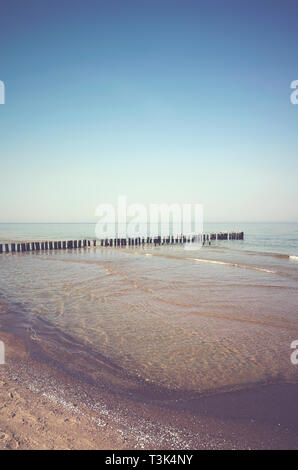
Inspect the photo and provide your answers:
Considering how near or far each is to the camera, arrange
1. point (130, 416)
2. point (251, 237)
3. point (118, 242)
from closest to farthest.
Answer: point (130, 416) < point (118, 242) < point (251, 237)

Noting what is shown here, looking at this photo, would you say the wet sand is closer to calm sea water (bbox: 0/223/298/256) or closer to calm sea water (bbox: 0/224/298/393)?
calm sea water (bbox: 0/224/298/393)

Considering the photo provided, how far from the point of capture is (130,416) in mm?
4508

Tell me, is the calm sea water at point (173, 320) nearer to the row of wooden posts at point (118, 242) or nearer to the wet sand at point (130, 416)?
the wet sand at point (130, 416)

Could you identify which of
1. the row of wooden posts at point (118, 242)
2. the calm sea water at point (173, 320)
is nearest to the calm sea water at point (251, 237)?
the row of wooden posts at point (118, 242)

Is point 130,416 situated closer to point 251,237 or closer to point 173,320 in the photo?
point 173,320

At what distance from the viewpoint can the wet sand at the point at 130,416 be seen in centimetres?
392

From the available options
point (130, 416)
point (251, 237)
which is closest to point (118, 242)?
point (251, 237)

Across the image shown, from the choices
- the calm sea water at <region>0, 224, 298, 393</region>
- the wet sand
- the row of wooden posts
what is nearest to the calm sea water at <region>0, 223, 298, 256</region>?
the row of wooden posts

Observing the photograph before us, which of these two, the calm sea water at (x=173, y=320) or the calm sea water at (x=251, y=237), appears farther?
the calm sea water at (x=251, y=237)

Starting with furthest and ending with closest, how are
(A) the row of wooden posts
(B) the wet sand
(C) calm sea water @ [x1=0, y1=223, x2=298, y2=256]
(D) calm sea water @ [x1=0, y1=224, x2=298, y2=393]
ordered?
(C) calm sea water @ [x1=0, y1=223, x2=298, y2=256], (A) the row of wooden posts, (D) calm sea water @ [x1=0, y1=224, x2=298, y2=393], (B) the wet sand

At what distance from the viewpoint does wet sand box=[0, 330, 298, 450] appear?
3.92 meters
